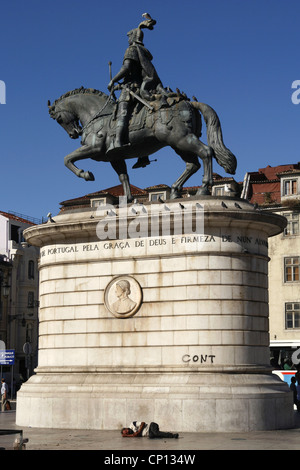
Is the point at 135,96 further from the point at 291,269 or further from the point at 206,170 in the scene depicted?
the point at 291,269

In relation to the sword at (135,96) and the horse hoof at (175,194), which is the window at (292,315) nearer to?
the horse hoof at (175,194)

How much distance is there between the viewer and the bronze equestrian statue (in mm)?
20828

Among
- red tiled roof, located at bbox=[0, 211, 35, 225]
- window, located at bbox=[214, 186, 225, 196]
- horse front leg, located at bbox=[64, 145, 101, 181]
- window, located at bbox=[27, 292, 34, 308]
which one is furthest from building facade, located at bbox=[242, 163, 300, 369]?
horse front leg, located at bbox=[64, 145, 101, 181]

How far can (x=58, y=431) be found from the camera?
18641 mm

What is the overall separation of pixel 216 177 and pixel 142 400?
33870 mm

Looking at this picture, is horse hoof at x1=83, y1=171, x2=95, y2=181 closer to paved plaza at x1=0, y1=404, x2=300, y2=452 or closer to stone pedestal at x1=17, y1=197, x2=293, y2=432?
stone pedestal at x1=17, y1=197, x2=293, y2=432

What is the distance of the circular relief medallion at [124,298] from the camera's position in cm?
1973

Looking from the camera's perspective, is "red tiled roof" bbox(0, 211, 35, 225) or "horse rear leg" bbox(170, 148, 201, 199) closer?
"horse rear leg" bbox(170, 148, 201, 199)

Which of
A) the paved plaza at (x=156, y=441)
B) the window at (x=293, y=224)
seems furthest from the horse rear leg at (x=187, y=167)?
the window at (x=293, y=224)

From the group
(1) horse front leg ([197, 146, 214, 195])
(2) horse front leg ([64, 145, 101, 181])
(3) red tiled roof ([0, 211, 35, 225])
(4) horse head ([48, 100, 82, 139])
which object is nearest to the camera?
(1) horse front leg ([197, 146, 214, 195])

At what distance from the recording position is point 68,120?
907 inches

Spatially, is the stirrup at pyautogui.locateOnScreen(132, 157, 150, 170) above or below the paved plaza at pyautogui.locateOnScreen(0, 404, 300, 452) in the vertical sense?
above

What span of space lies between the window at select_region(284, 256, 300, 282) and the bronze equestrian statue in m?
28.8
